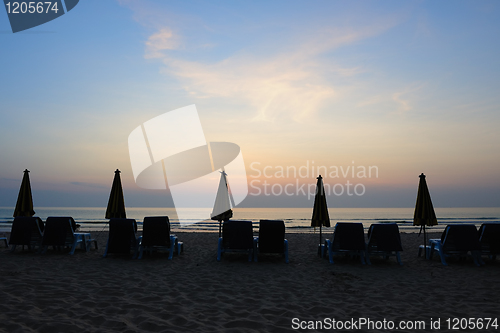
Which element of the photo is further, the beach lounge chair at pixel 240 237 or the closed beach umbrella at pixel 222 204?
the closed beach umbrella at pixel 222 204

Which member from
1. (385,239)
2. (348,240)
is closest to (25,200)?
(348,240)

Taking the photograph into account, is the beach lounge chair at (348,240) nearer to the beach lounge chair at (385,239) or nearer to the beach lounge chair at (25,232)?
the beach lounge chair at (385,239)

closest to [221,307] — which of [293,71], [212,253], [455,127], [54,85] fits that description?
[212,253]

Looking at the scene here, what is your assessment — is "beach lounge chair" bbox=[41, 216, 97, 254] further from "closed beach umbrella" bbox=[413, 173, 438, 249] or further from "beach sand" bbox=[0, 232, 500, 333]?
"closed beach umbrella" bbox=[413, 173, 438, 249]

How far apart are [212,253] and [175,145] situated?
31.4 ft

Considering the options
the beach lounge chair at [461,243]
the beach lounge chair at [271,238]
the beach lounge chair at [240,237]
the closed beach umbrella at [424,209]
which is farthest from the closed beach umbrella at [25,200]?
the beach lounge chair at [461,243]

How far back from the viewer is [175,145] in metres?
17.0

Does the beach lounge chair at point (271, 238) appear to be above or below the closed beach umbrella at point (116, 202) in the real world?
below

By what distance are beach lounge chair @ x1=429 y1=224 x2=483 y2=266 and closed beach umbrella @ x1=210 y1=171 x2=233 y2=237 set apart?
214 inches

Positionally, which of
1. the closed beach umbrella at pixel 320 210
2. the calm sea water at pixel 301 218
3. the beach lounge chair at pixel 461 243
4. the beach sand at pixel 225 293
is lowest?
the calm sea water at pixel 301 218

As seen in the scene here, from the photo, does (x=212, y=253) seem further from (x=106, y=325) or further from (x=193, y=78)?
(x=193, y=78)

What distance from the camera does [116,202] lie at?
28.5 feet

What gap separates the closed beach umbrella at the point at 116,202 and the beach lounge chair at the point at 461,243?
8.39m

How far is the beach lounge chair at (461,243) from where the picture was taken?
709cm
